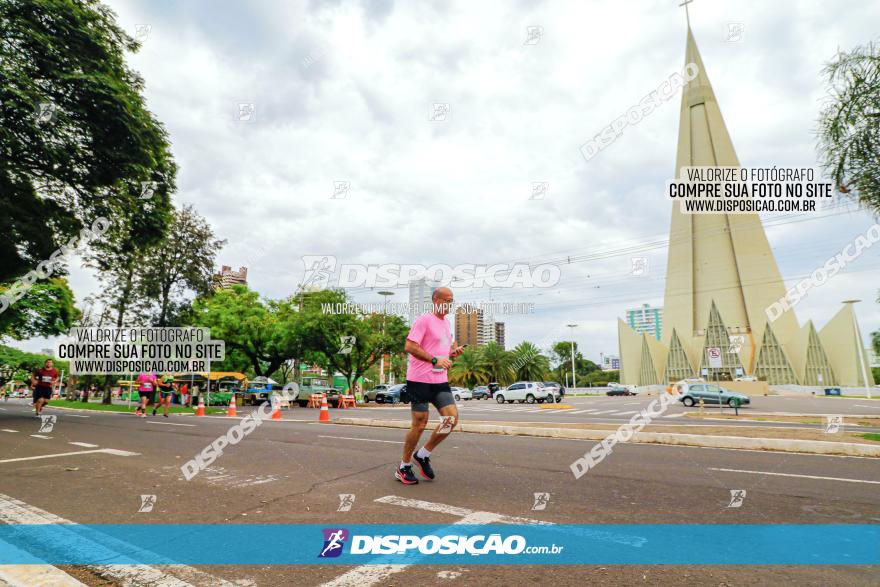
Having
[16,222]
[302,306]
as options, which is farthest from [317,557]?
[302,306]

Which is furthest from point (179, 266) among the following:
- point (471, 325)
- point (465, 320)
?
point (471, 325)

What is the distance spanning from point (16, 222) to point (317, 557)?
16301 millimetres

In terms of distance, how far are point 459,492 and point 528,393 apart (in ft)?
106

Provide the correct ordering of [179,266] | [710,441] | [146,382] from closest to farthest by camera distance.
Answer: [710,441] → [146,382] → [179,266]

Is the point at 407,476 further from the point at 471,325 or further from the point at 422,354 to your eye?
the point at 471,325

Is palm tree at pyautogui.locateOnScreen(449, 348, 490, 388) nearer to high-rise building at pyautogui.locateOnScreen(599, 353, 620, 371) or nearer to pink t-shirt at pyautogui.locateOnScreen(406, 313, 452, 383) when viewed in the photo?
pink t-shirt at pyautogui.locateOnScreen(406, 313, 452, 383)

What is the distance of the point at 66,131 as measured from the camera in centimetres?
1373

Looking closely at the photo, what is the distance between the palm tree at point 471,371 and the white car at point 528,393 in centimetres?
2745

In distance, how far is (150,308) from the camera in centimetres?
2811

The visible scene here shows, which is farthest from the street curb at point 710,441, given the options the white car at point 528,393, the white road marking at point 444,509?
the white car at point 528,393

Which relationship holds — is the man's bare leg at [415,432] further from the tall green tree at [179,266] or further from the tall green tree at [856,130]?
the tall green tree at [179,266]

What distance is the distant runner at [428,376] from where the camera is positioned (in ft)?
16.1

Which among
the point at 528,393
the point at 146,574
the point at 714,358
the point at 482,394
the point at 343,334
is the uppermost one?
the point at 343,334

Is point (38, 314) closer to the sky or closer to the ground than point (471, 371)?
closer to the sky
